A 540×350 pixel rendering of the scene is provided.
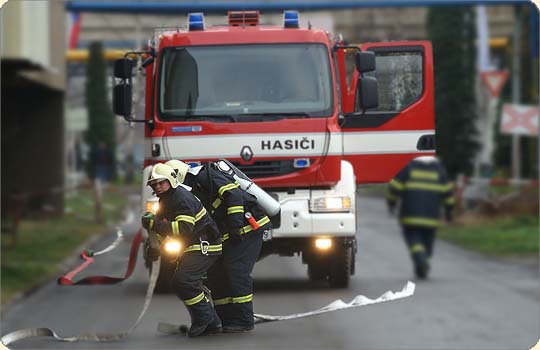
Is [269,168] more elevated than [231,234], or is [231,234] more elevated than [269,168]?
[269,168]

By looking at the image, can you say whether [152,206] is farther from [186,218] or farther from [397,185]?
[397,185]

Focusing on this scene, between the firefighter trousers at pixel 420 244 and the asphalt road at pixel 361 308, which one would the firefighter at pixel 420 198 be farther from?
the asphalt road at pixel 361 308

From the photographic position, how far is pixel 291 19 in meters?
5.89

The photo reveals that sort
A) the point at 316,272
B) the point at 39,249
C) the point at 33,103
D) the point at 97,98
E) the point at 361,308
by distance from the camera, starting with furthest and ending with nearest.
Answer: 1. the point at 33,103
2. the point at 39,249
3. the point at 361,308
4. the point at 97,98
5. the point at 316,272

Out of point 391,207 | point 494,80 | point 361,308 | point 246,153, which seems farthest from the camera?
point 361,308

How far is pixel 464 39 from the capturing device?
5.85 m

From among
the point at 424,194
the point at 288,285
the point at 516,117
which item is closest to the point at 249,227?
the point at 424,194

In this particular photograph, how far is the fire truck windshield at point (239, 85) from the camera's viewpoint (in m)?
5.22

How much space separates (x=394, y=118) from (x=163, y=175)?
3.61ft

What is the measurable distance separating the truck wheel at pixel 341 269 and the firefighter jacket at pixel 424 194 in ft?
2.10

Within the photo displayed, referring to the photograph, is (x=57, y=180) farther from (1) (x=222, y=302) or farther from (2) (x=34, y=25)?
(1) (x=222, y=302)

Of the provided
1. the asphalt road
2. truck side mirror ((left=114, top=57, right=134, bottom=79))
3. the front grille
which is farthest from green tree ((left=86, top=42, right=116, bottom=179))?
the front grille

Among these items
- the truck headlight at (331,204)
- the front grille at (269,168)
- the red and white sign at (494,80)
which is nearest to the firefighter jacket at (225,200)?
the front grille at (269,168)

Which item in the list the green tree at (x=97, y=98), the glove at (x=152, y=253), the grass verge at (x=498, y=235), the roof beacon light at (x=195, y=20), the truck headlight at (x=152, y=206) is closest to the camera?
the truck headlight at (x=152, y=206)
